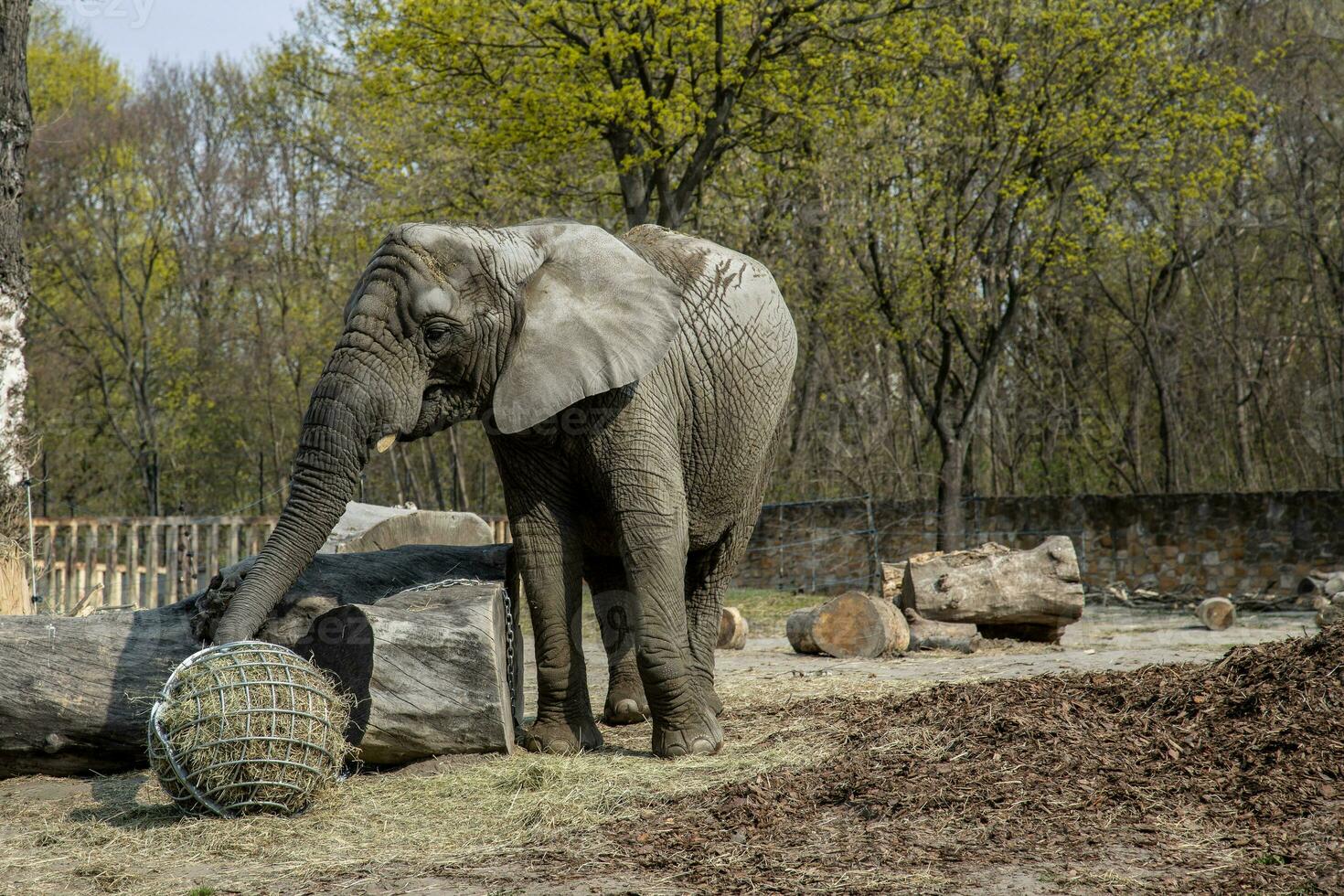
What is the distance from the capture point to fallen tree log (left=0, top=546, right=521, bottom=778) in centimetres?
609

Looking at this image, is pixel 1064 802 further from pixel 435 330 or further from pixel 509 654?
pixel 435 330

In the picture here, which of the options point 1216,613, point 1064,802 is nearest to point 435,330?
point 1064,802

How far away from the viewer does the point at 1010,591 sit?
12008 millimetres

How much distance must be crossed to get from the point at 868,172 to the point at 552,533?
45.9ft

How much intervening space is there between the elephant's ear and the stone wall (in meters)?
13.1

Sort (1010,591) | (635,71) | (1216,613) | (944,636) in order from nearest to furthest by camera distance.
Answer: (944,636) < (1010,591) < (1216,613) < (635,71)

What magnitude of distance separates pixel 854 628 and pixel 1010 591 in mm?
1610

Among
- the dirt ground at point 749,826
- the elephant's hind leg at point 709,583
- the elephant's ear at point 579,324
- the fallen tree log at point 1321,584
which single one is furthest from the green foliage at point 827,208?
the dirt ground at point 749,826

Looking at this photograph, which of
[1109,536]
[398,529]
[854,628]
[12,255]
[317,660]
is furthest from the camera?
[1109,536]

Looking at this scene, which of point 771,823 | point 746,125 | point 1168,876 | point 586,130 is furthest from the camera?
point 746,125

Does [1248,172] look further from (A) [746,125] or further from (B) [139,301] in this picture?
(B) [139,301]

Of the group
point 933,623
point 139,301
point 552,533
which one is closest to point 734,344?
point 552,533

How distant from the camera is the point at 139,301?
27.9m

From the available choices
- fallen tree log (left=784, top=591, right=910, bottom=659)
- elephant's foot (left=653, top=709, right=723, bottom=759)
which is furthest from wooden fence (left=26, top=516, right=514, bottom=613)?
elephant's foot (left=653, top=709, right=723, bottom=759)
